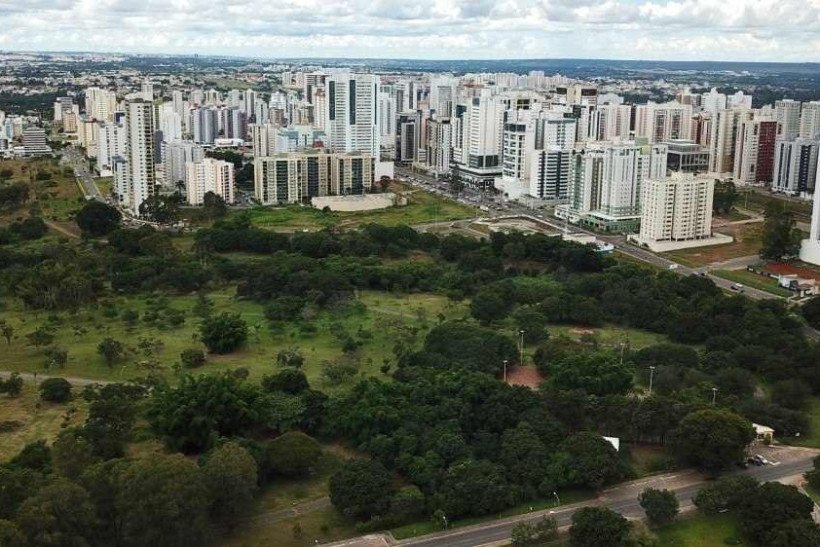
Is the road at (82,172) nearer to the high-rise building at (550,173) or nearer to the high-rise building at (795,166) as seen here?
the high-rise building at (550,173)

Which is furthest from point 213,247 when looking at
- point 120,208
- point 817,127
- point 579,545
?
point 817,127

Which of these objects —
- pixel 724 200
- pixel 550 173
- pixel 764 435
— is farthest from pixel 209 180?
pixel 764 435

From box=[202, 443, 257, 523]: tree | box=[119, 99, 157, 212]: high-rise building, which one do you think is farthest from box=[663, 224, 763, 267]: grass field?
box=[202, 443, 257, 523]: tree

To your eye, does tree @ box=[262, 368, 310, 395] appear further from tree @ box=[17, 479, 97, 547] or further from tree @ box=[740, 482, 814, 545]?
tree @ box=[740, 482, 814, 545]

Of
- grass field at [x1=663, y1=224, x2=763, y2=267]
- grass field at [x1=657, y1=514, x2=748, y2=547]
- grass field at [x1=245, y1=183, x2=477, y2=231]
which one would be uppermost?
grass field at [x1=245, y1=183, x2=477, y2=231]

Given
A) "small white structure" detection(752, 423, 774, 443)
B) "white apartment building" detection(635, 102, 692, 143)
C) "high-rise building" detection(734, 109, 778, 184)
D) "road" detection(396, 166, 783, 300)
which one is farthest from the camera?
"white apartment building" detection(635, 102, 692, 143)

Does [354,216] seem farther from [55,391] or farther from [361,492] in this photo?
[361,492]

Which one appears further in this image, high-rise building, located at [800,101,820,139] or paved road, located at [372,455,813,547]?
high-rise building, located at [800,101,820,139]

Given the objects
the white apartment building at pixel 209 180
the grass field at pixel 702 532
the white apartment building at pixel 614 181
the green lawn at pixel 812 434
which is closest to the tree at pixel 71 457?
the grass field at pixel 702 532

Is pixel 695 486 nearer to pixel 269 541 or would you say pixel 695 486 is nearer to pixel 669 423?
pixel 669 423
